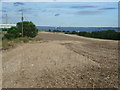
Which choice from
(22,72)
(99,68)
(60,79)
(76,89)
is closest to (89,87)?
(76,89)

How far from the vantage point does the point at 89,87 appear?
4.38 meters

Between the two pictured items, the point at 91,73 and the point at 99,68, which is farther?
the point at 99,68

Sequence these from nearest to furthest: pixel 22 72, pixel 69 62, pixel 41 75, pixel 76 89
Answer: pixel 76 89 < pixel 41 75 < pixel 22 72 < pixel 69 62

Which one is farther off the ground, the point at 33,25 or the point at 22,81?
the point at 33,25

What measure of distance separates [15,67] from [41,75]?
4.64 ft

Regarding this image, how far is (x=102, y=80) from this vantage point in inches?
185

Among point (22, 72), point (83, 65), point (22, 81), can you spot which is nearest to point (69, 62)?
point (83, 65)

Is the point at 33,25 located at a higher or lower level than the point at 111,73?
higher

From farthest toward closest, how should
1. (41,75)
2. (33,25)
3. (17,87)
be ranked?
(33,25), (41,75), (17,87)

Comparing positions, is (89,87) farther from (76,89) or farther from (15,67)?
(15,67)

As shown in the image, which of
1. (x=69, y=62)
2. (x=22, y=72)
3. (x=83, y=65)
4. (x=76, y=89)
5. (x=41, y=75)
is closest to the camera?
(x=76, y=89)

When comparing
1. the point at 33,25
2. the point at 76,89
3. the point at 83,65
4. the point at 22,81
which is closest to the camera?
the point at 76,89

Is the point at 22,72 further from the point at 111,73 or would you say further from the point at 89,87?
the point at 111,73

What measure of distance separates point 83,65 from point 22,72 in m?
1.97
